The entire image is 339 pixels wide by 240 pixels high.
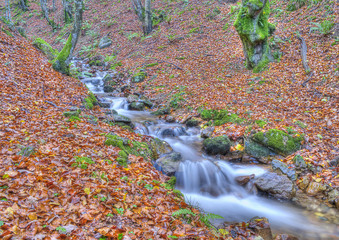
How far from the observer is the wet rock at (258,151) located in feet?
25.1

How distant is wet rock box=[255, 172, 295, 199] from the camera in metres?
6.14

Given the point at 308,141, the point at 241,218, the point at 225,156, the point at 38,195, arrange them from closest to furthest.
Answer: the point at 38,195 < the point at 241,218 < the point at 308,141 < the point at 225,156

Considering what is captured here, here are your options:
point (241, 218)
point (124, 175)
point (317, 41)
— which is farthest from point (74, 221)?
point (317, 41)

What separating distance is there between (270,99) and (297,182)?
14.3 ft

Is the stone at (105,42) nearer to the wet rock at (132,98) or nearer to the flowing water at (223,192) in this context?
the wet rock at (132,98)

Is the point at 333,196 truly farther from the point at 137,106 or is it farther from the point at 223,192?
the point at 137,106

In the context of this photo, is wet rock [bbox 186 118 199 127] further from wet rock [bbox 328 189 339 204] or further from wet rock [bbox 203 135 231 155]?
wet rock [bbox 328 189 339 204]

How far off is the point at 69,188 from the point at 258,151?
6478 millimetres

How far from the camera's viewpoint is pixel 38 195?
3.21 metres

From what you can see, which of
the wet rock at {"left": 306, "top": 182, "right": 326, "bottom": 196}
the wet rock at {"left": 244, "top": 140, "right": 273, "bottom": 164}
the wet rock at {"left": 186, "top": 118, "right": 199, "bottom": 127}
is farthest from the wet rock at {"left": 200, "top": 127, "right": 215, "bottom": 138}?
the wet rock at {"left": 306, "top": 182, "right": 326, "bottom": 196}

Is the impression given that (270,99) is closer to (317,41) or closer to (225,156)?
(225,156)

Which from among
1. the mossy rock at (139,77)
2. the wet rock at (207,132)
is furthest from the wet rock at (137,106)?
the wet rock at (207,132)

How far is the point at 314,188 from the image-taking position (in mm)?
6020

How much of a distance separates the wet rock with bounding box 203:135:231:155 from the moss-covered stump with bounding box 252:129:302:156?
104cm
